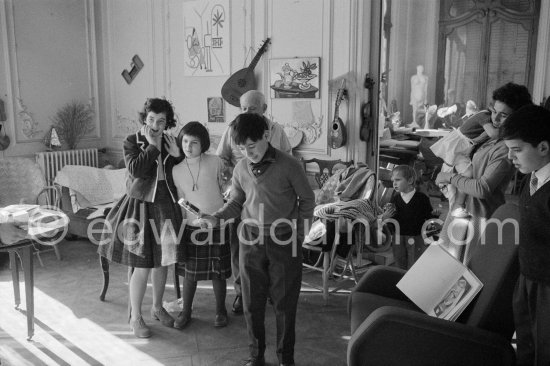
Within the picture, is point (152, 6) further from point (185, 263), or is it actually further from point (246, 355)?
point (246, 355)

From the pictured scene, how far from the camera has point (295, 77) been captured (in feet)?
17.0

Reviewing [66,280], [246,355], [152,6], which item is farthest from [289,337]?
Answer: [152,6]

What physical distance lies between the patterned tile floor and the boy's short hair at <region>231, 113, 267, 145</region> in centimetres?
136

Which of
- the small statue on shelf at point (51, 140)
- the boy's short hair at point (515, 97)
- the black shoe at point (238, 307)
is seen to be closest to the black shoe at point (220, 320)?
the black shoe at point (238, 307)

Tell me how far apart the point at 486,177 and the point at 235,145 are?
160cm

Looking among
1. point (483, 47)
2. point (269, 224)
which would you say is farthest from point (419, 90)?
point (269, 224)

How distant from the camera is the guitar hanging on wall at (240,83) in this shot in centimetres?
539

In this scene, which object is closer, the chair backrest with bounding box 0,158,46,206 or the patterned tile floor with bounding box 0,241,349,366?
the patterned tile floor with bounding box 0,241,349,366

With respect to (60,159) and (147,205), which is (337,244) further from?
(60,159)

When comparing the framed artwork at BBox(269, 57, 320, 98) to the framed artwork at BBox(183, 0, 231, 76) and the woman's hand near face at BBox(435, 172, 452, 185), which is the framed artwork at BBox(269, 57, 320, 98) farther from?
the woman's hand near face at BBox(435, 172, 452, 185)

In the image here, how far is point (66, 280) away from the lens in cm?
466

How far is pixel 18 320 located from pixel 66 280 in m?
0.83

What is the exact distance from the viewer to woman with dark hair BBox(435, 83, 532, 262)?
9.36ft

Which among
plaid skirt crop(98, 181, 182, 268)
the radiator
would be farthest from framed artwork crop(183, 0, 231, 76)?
plaid skirt crop(98, 181, 182, 268)
